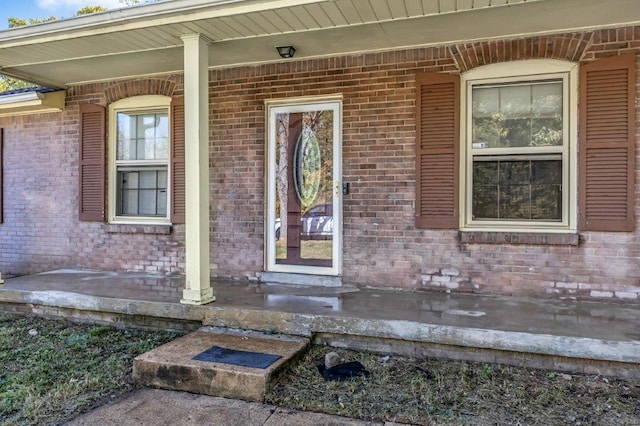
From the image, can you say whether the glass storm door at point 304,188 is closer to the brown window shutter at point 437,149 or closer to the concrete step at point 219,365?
the brown window shutter at point 437,149

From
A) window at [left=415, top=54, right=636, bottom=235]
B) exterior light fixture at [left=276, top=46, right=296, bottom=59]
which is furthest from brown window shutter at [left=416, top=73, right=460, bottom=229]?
exterior light fixture at [left=276, top=46, right=296, bottom=59]

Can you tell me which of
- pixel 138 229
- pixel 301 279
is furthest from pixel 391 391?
pixel 138 229

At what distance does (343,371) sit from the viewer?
2.99 meters

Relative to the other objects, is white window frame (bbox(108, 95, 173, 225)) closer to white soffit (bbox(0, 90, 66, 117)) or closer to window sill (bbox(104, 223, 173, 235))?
window sill (bbox(104, 223, 173, 235))

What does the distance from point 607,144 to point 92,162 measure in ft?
18.0

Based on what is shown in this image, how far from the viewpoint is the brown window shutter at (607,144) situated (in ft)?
12.3

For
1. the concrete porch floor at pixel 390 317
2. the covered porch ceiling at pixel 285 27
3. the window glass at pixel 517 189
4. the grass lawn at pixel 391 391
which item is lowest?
the grass lawn at pixel 391 391

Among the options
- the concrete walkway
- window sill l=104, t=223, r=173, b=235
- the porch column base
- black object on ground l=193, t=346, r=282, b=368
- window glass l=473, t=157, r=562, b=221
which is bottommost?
the concrete walkway

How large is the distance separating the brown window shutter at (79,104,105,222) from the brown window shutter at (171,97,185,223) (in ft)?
3.22

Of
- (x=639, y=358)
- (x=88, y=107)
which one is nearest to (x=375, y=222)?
(x=639, y=358)

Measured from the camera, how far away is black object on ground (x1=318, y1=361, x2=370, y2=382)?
2904 millimetres

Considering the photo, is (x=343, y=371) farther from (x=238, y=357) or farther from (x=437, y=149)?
(x=437, y=149)

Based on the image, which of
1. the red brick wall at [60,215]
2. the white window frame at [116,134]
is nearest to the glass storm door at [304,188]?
the red brick wall at [60,215]

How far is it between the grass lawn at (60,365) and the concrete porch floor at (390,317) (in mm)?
203
